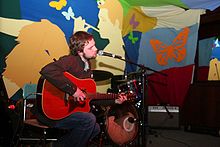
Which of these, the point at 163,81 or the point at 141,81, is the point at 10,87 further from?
the point at 163,81

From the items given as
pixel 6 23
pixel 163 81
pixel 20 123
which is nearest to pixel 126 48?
pixel 163 81

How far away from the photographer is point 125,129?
286 centimetres

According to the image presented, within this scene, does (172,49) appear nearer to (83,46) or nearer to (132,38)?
(132,38)

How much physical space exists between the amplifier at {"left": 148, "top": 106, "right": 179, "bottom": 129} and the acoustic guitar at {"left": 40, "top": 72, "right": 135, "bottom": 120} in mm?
2186

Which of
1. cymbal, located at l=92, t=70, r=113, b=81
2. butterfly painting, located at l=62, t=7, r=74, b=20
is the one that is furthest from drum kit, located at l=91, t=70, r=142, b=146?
butterfly painting, located at l=62, t=7, r=74, b=20

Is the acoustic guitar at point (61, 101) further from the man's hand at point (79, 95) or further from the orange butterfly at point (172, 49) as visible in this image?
the orange butterfly at point (172, 49)

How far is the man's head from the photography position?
2.41m

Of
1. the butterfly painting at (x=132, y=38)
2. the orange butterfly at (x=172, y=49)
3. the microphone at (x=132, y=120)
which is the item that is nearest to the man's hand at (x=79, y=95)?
the microphone at (x=132, y=120)

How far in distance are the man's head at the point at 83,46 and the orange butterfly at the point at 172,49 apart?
221cm

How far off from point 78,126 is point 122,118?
758 mm

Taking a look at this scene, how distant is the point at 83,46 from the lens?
95.0 inches

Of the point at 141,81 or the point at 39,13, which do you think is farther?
the point at 39,13

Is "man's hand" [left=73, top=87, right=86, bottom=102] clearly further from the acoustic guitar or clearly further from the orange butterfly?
the orange butterfly

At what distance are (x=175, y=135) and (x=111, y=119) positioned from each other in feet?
5.54
